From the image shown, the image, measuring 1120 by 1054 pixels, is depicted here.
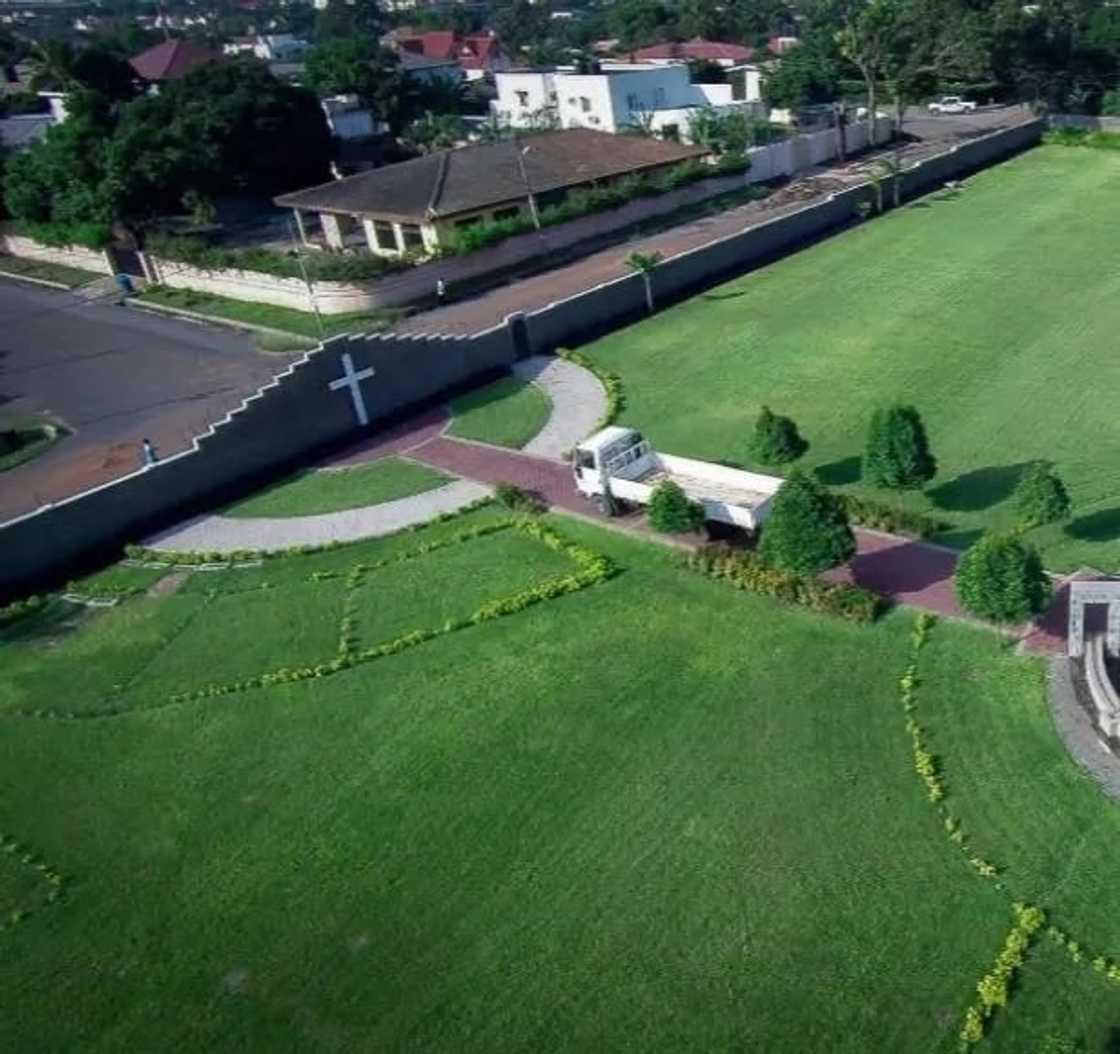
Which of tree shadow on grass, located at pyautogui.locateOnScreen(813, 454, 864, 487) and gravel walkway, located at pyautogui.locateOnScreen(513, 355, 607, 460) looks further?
gravel walkway, located at pyautogui.locateOnScreen(513, 355, 607, 460)

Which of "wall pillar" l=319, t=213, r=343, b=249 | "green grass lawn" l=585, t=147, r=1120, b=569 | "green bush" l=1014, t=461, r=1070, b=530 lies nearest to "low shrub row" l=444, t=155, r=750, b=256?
"wall pillar" l=319, t=213, r=343, b=249

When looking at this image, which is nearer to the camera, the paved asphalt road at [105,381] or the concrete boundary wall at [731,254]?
the paved asphalt road at [105,381]

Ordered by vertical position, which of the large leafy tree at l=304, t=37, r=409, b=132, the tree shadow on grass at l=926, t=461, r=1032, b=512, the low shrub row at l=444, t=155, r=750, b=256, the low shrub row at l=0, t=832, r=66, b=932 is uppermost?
the large leafy tree at l=304, t=37, r=409, b=132

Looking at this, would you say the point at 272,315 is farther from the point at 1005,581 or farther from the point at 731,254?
the point at 1005,581

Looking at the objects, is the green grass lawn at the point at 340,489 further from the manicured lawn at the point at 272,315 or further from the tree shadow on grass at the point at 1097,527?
the tree shadow on grass at the point at 1097,527

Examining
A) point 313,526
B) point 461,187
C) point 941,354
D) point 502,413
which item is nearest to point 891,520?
point 941,354

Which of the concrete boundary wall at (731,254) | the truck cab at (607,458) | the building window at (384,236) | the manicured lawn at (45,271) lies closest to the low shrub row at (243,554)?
the truck cab at (607,458)

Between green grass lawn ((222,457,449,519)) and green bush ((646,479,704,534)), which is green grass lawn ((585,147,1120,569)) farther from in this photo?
green grass lawn ((222,457,449,519))
